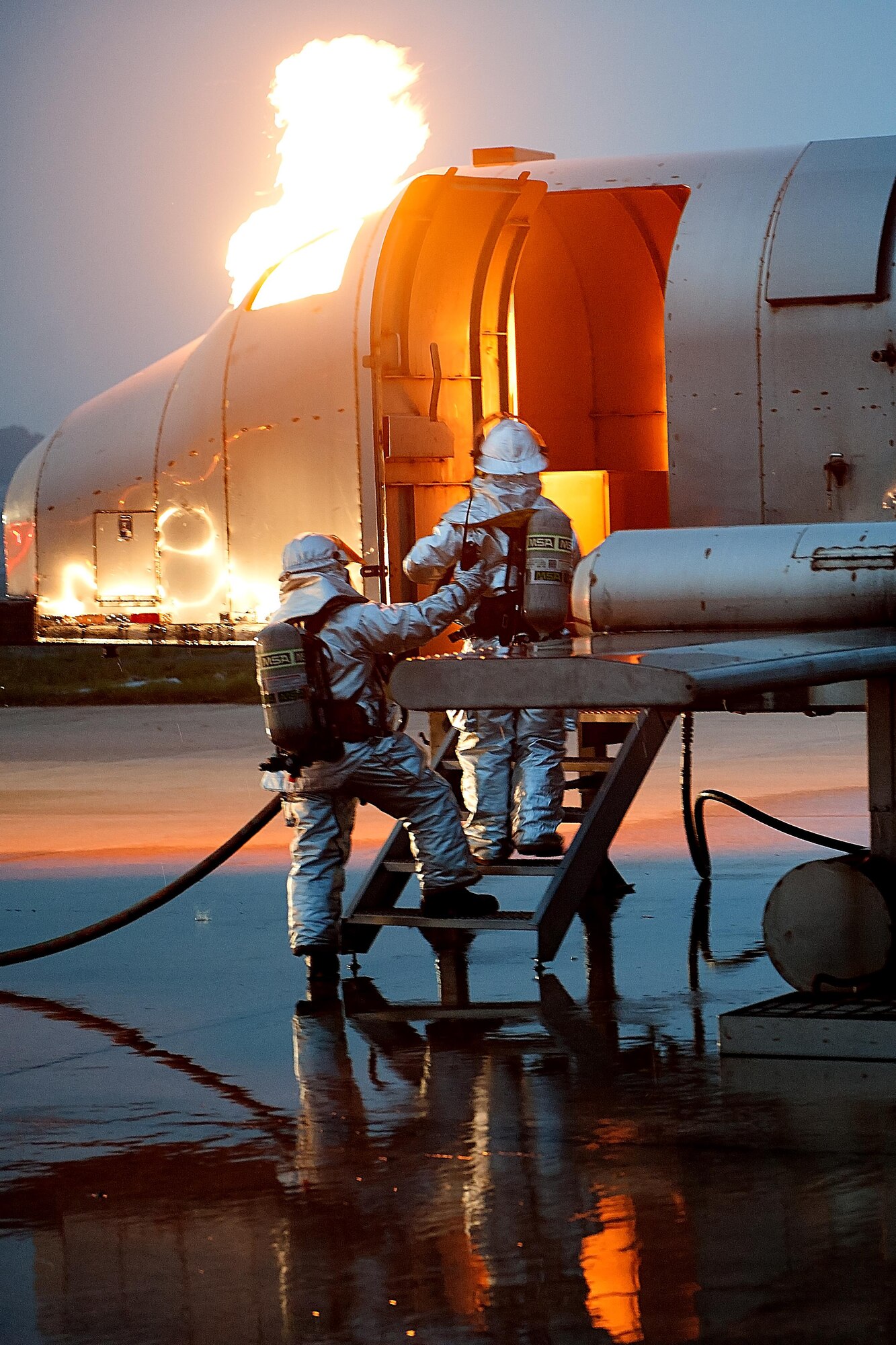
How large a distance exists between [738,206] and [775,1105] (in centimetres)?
477

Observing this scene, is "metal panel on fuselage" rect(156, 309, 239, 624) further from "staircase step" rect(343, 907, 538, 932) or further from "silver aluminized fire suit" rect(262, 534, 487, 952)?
"staircase step" rect(343, 907, 538, 932)

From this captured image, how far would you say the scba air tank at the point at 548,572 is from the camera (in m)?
8.07

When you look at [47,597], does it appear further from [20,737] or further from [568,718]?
[20,737]

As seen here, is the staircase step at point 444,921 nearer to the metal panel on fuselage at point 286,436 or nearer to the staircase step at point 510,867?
the staircase step at point 510,867

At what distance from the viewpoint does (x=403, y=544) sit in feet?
30.8

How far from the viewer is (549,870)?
7.90 m

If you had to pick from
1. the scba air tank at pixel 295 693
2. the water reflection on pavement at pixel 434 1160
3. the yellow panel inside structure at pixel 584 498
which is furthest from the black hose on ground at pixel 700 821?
the scba air tank at pixel 295 693

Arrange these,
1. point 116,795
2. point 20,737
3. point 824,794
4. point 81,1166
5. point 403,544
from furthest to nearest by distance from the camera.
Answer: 1. point 20,737
2. point 116,795
3. point 824,794
4. point 403,544
5. point 81,1166

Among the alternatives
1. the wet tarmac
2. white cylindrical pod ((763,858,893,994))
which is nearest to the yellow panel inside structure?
the wet tarmac

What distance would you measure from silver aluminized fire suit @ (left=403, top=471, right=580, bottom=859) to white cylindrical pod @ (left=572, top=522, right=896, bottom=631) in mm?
1034

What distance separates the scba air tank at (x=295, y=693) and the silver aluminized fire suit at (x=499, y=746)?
1.00 metres

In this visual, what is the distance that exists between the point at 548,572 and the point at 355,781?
125cm

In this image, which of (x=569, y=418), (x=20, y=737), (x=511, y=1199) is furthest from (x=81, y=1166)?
(x=20, y=737)

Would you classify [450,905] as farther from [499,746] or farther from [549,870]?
[499,746]
